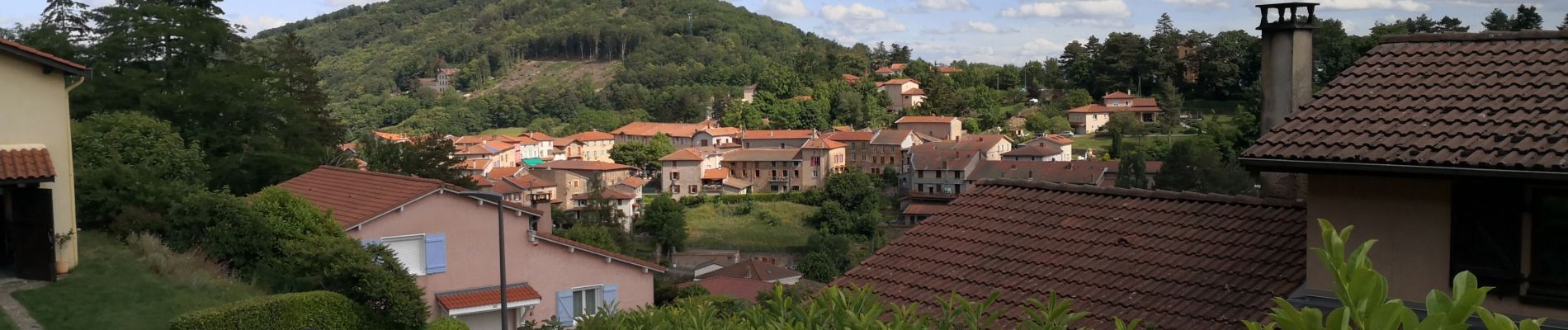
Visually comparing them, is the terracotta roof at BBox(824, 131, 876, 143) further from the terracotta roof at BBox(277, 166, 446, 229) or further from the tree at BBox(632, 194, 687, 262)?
the terracotta roof at BBox(277, 166, 446, 229)

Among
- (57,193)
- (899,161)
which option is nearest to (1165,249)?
(57,193)

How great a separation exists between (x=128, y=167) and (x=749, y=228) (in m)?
53.8

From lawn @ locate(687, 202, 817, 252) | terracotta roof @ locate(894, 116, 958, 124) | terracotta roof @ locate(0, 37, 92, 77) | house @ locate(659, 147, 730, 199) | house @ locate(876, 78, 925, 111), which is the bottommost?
lawn @ locate(687, 202, 817, 252)

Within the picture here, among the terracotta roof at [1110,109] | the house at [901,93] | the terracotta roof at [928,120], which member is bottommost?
the terracotta roof at [928,120]

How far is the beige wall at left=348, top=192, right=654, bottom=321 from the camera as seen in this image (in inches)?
647

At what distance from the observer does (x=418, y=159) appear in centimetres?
3547

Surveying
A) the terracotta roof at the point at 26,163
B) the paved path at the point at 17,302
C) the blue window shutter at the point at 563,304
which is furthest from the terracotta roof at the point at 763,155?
the terracotta roof at the point at 26,163

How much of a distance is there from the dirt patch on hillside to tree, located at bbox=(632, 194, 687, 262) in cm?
8951

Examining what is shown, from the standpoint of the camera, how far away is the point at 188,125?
976 inches

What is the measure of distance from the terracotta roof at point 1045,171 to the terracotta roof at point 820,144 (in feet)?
47.7

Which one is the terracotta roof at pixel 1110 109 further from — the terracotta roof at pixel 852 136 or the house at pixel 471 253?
the house at pixel 471 253

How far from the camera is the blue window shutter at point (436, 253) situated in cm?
1645

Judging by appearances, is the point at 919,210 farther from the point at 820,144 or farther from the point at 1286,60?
the point at 1286,60

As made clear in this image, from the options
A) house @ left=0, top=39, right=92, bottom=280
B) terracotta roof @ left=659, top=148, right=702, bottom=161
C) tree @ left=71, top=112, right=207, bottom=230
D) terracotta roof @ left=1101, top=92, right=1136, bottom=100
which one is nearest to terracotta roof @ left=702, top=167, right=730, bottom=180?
terracotta roof @ left=659, top=148, right=702, bottom=161
